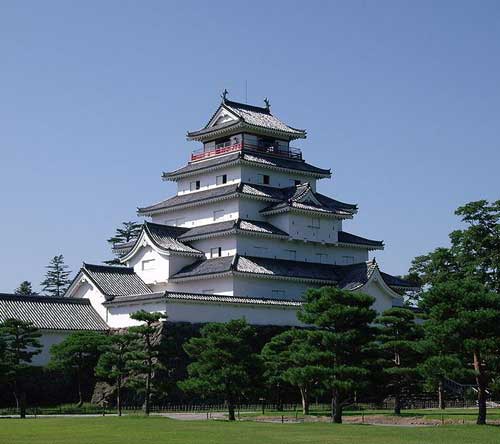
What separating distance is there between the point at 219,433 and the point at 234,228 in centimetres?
2793

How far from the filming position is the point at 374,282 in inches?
2253

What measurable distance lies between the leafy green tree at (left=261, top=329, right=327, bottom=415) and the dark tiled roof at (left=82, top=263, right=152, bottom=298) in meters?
14.2

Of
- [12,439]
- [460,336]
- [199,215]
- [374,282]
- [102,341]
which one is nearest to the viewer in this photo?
[12,439]

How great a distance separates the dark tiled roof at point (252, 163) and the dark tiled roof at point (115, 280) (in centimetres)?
897

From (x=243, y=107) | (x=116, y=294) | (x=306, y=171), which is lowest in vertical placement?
(x=116, y=294)

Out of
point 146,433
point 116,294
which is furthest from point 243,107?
point 146,433

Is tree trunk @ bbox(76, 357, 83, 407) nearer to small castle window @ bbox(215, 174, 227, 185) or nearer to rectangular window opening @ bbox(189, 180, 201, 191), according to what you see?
small castle window @ bbox(215, 174, 227, 185)

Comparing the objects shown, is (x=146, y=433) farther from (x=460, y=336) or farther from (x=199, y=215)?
(x=199, y=215)

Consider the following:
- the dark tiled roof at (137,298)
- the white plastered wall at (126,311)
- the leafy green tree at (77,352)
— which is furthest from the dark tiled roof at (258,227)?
the leafy green tree at (77,352)

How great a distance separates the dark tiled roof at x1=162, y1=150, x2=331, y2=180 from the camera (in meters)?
60.7

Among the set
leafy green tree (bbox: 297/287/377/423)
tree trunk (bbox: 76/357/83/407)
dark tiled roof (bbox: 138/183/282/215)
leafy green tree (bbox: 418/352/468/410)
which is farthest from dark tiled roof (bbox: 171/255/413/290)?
leafy green tree (bbox: 418/352/468/410)

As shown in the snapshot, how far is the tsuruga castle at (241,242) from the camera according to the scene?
54312mm

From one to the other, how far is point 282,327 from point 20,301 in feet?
51.8

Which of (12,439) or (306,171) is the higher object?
(306,171)
